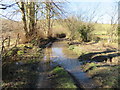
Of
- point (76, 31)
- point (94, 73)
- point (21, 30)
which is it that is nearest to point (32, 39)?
point (21, 30)

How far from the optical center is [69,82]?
18.8 ft

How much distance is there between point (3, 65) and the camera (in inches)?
235

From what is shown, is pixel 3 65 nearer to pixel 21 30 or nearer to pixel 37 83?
pixel 37 83

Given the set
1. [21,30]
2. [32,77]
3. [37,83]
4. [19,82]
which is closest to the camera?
[19,82]

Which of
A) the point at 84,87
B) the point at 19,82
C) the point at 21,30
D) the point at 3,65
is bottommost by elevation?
the point at 84,87

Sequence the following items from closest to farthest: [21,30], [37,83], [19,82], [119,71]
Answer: [19,82], [37,83], [119,71], [21,30]

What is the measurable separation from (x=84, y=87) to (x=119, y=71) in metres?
2.52

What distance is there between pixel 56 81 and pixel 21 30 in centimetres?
1160

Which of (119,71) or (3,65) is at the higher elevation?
(3,65)

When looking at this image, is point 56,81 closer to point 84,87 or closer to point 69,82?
point 69,82

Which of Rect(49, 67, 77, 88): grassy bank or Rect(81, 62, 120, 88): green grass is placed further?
Rect(81, 62, 120, 88): green grass

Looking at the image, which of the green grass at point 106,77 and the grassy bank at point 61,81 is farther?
the green grass at point 106,77

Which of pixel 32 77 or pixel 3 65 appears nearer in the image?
pixel 3 65

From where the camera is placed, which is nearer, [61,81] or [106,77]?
[61,81]
